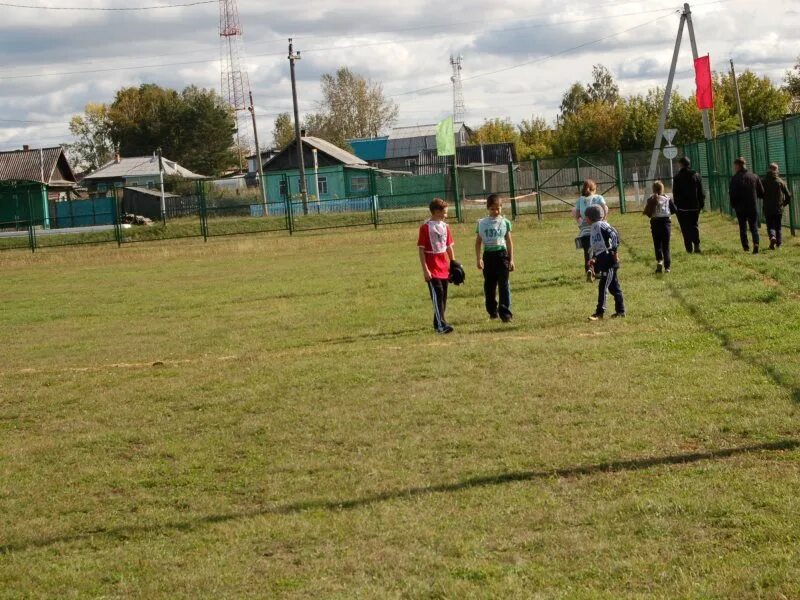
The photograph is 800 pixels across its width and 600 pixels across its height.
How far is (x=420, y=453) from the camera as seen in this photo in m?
7.89

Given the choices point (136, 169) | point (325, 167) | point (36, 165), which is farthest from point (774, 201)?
point (136, 169)

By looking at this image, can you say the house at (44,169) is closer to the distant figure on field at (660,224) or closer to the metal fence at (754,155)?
the metal fence at (754,155)

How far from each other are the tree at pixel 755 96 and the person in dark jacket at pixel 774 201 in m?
64.0

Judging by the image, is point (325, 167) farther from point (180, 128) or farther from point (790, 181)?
point (790, 181)

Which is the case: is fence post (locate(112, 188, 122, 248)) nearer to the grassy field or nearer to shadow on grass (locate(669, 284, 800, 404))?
the grassy field

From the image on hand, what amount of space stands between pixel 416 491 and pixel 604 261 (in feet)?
24.8

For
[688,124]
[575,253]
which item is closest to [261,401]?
[575,253]

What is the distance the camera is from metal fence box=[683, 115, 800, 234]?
23469mm

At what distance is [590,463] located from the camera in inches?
286

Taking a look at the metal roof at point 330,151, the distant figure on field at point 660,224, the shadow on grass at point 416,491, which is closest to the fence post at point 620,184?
the distant figure on field at point 660,224

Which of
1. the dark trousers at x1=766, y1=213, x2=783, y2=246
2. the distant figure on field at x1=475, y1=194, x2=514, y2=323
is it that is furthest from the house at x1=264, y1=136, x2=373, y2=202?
the distant figure on field at x1=475, y1=194, x2=514, y2=323

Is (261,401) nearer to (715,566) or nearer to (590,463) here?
(590,463)

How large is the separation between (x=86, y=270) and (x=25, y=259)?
336 inches

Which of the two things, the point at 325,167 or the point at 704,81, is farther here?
the point at 325,167
